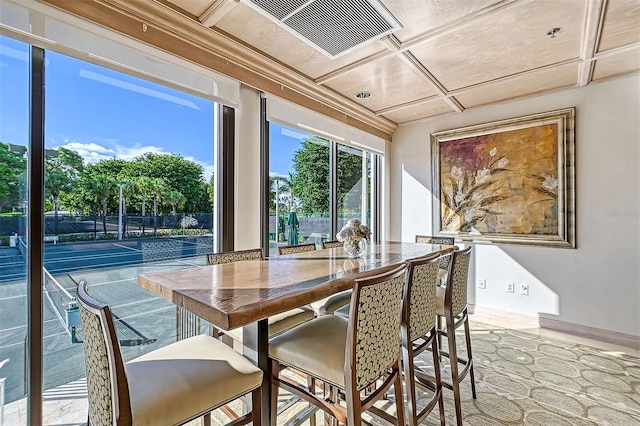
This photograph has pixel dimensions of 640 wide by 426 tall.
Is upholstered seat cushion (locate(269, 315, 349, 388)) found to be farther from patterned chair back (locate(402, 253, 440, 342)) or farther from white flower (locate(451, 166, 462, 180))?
white flower (locate(451, 166, 462, 180))

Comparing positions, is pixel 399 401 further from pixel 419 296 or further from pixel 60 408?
pixel 60 408

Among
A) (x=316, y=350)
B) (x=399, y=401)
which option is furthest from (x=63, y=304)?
(x=399, y=401)

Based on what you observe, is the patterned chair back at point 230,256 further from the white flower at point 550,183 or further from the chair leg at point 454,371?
the white flower at point 550,183

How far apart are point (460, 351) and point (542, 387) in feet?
2.12

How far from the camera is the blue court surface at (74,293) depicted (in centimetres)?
160

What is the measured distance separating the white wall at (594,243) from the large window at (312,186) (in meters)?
1.75

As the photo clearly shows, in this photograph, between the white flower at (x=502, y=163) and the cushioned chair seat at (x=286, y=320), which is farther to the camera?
the white flower at (x=502, y=163)

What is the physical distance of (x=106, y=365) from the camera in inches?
35.8

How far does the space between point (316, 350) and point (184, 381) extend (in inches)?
20.2

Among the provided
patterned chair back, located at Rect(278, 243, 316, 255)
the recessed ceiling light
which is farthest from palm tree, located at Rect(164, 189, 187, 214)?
the recessed ceiling light

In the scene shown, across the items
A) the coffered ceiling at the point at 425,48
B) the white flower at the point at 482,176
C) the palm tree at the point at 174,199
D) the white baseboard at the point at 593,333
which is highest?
the coffered ceiling at the point at 425,48

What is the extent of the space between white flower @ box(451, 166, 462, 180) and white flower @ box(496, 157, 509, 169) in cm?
43

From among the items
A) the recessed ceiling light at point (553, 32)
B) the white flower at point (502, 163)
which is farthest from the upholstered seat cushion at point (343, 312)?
the white flower at point (502, 163)

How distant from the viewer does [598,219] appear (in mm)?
3053
